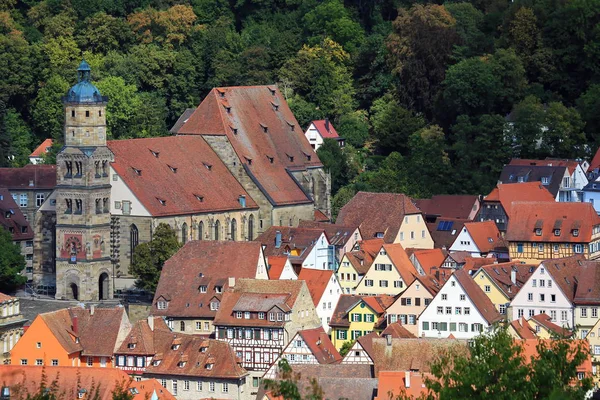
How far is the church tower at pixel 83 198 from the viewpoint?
118312mm

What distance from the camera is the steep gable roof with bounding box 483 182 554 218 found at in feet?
408

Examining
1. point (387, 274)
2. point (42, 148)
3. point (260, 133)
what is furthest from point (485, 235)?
point (42, 148)

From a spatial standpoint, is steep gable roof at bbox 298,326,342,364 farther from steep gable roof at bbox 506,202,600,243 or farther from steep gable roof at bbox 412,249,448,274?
steep gable roof at bbox 506,202,600,243

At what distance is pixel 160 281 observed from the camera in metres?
112

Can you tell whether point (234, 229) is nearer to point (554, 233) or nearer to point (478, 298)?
point (554, 233)

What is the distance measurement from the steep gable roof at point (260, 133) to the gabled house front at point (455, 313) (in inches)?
805

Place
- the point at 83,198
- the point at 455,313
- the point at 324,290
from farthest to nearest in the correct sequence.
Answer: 1. the point at 83,198
2. the point at 324,290
3. the point at 455,313

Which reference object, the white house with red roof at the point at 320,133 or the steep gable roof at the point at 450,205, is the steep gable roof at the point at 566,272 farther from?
the white house with red roof at the point at 320,133

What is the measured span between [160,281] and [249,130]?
19148mm

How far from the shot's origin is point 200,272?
11156 centimetres

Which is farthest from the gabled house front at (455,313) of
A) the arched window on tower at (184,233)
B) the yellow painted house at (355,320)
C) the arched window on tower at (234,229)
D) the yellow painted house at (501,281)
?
the arched window on tower at (234,229)

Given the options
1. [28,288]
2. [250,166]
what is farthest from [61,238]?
[250,166]

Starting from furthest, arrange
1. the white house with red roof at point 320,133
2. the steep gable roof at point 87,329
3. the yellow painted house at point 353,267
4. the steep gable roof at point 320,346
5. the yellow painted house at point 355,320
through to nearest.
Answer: the white house with red roof at point 320,133 → the yellow painted house at point 353,267 → the yellow painted house at point 355,320 → the steep gable roof at point 87,329 → the steep gable roof at point 320,346

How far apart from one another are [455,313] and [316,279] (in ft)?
26.4
